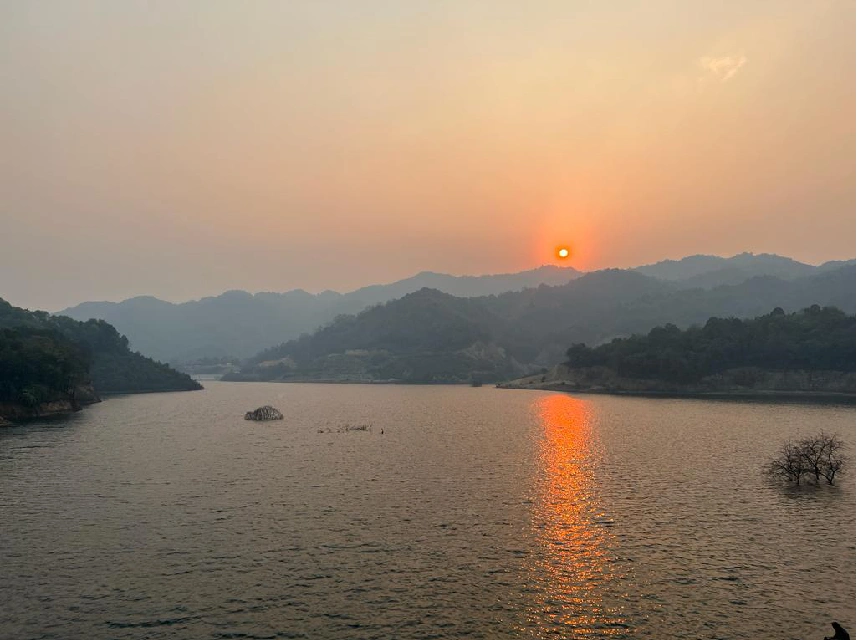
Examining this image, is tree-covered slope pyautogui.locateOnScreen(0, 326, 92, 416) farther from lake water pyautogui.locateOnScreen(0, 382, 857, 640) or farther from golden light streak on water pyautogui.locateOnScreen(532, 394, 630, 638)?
golden light streak on water pyautogui.locateOnScreen(532, 394, 630, 638)

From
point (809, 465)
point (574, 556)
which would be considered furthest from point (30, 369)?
point (809, 465)

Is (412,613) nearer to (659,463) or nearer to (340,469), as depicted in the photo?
(340,469)

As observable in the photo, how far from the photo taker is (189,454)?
11712cm

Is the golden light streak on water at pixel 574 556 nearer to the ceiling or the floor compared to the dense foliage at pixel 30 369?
nearer to the floor

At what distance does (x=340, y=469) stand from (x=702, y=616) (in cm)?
6822

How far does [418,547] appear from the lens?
55969 mm

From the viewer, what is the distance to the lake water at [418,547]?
4053cm

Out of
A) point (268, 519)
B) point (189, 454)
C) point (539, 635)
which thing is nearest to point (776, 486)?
point (539, 635)

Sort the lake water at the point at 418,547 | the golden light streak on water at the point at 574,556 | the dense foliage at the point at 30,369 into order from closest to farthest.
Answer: the golden light streak on water at the point at 574,556
the lake water at the point at 418,547
the dense foliage at the point at 30,369

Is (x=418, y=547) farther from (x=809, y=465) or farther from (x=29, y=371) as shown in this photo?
(x=29, y=371)

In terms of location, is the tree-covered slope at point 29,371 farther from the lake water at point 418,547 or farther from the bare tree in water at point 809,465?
the bare tree in water at point 809,465

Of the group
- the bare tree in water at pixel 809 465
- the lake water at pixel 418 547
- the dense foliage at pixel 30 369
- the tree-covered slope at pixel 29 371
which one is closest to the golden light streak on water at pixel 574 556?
the lake water at pixel 418 547

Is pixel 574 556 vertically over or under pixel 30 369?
under

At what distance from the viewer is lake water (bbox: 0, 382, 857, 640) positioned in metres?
40.5
